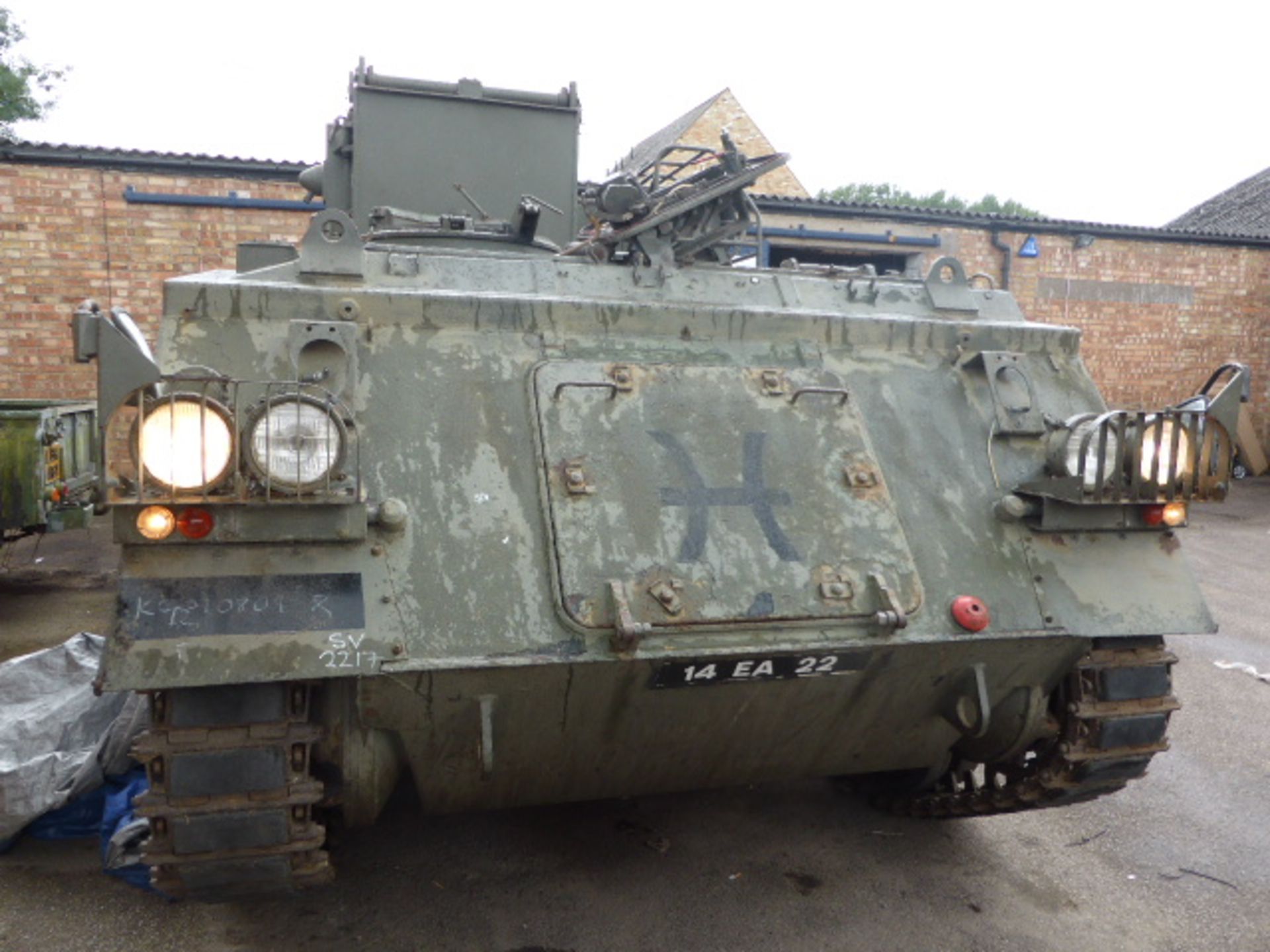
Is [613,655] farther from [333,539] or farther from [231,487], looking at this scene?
[231,487]

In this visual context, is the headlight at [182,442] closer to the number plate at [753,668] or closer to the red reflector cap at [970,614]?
the number plate at [753,668]

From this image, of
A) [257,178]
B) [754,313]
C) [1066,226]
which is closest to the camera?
[754,313]

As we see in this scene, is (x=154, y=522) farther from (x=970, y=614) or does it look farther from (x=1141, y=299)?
(x=1141, y=299)


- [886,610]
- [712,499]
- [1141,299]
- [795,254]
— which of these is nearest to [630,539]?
[712,499]

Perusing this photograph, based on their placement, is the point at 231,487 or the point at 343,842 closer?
the point at 231,487

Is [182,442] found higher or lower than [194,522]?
higher

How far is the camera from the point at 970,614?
2854 millimetres

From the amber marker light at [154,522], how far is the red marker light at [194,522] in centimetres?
3

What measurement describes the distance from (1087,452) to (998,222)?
12.4 metres

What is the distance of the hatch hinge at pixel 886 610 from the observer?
2.75m

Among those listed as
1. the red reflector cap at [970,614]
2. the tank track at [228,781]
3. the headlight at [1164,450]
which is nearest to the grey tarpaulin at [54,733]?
the tank track at [228,781]

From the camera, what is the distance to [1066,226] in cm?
1455

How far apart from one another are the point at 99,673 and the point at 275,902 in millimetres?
1578

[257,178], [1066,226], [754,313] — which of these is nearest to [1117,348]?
[1066,226]
